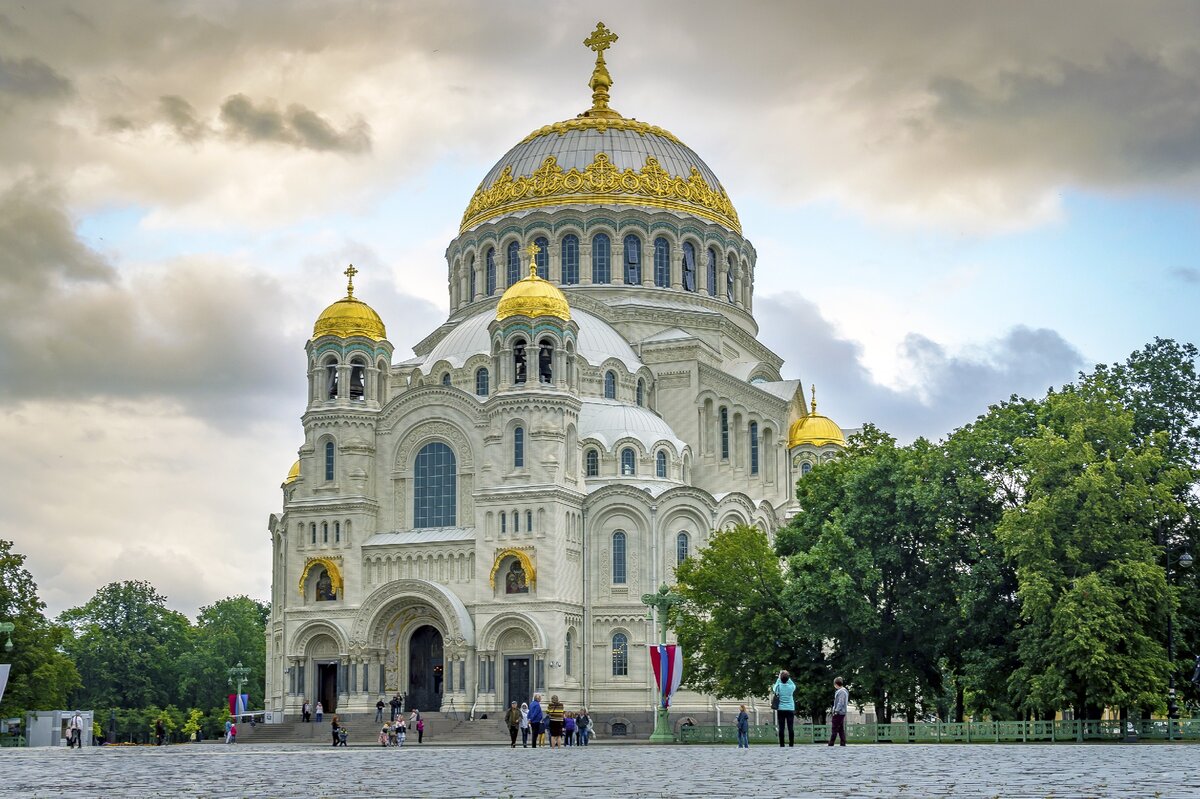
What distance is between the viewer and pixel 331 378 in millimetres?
56750

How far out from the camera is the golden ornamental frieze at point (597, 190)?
2618 inches

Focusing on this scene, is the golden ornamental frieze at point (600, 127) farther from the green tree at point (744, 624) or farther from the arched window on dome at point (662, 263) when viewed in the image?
the green tree at point (744, 624)

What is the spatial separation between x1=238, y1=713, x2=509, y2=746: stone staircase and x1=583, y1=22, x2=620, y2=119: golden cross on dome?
33.6m

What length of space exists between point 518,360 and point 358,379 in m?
6.57

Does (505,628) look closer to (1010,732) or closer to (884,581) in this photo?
(884,581)

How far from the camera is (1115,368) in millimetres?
40062

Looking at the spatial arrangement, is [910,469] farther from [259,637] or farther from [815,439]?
[259,637]

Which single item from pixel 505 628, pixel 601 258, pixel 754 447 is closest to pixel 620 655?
pixel 505 628

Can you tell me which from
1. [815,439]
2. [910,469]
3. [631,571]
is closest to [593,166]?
[815,439]

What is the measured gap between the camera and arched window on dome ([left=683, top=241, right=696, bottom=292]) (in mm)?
67544

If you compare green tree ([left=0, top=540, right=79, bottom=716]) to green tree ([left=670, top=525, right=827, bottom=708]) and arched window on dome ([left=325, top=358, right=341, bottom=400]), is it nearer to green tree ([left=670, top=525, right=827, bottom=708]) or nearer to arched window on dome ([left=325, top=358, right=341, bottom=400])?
arched window on dome ([left=325, top=358, right=341, bottom=400])

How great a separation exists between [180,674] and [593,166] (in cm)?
3786

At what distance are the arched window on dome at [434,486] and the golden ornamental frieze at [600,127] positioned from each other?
20499 mm

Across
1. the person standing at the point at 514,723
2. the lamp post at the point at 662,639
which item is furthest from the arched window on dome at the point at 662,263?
the person standing at the point at 514,723
